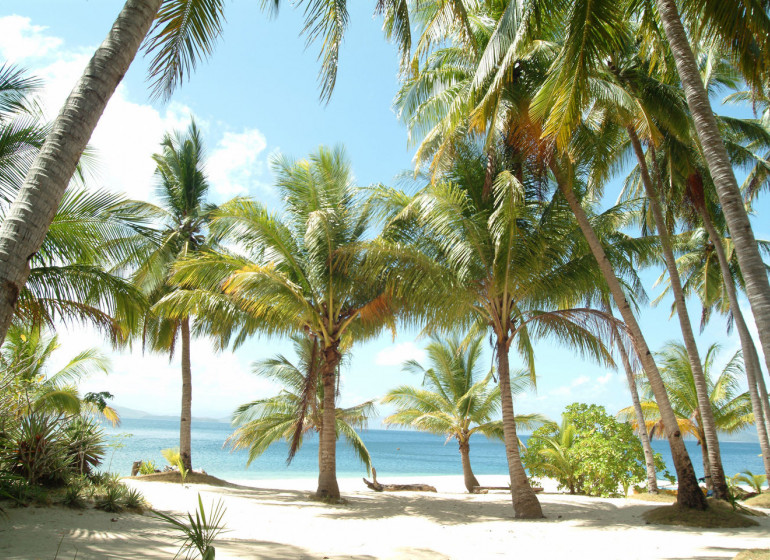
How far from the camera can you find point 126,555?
14.1 ft

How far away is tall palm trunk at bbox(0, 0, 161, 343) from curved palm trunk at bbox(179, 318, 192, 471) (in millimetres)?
12217

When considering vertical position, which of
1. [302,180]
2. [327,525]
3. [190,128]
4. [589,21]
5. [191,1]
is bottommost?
[327,525]

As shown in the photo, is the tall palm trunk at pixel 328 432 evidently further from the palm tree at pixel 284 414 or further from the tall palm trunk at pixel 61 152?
the tall palm trunk at pixel 61 152

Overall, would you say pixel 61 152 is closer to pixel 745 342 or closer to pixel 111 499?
pixel 111 499

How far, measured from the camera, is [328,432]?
37.0ft

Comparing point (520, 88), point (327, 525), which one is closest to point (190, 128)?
point (520, 88)

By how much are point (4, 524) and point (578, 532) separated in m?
7.47

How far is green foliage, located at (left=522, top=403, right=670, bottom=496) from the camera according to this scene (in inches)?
512

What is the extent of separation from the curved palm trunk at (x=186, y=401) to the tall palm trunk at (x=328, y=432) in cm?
502

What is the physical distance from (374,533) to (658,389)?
5.63 meters

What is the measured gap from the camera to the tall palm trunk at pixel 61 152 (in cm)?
311

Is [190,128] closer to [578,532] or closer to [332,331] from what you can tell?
[332,331]

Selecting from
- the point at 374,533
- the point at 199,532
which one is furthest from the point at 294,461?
the point at 199,532

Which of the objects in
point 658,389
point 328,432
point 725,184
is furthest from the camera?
point 328,432
